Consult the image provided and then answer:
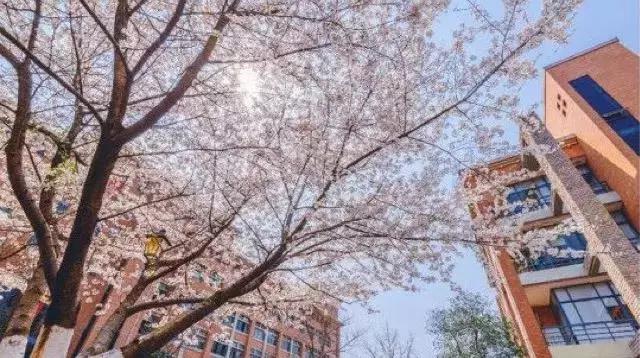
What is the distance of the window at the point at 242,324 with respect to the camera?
36.2 meters

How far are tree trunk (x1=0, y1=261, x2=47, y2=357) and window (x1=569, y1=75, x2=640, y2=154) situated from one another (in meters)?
20.3

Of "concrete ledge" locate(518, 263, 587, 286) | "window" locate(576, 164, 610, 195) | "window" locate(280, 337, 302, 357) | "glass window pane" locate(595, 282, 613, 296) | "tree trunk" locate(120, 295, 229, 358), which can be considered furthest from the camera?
"window" locate(280, 337, 302, 357)

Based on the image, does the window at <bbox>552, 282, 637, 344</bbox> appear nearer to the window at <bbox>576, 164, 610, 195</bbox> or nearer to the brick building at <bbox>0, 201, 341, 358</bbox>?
the window at <bbox>576, 164, 610, 195</bbox>

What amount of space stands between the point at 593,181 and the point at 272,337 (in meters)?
35.5

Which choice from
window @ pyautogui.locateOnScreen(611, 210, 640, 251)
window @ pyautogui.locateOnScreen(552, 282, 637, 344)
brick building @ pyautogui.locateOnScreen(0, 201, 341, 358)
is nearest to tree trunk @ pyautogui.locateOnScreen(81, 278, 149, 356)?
brick building @ pyautogui.locateOnScreen(0, 201, 341, 358)

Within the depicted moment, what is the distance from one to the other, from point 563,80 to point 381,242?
767 inches

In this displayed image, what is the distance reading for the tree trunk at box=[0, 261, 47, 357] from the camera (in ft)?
12.5

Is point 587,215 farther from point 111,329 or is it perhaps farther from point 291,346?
point 291,346

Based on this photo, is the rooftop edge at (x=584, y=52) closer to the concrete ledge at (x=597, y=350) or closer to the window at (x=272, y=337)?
the concrete ledge at (x=597, y=350)

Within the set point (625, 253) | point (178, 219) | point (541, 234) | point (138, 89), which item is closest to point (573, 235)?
point (625, 253)

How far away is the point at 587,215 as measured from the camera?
13242 mm

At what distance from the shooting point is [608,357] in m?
12.9

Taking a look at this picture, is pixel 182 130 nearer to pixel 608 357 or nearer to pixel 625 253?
pixel 625 253

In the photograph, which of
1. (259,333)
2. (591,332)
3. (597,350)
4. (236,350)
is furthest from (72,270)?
(259,333)
